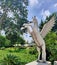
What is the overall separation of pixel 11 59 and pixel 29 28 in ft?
5.89

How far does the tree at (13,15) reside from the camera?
2725cm

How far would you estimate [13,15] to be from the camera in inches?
1083

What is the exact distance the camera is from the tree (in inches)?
1073

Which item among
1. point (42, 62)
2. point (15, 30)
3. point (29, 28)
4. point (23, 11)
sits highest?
point (23, 11)

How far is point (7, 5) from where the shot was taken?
27094mm

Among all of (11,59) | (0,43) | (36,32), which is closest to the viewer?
(36,32)

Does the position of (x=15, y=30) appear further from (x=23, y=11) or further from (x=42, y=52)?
(x=42, y=52)

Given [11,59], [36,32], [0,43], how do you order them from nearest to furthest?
1. [36,32]
2. [11,59]
3. [0,43]

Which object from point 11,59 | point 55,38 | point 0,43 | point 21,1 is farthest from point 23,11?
point 11,59

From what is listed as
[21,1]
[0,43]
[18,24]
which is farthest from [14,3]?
[0,43]

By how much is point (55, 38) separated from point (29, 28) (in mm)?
11397

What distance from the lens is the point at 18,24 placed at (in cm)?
2805

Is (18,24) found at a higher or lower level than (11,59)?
higher

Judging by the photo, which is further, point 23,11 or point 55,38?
point 23,11
